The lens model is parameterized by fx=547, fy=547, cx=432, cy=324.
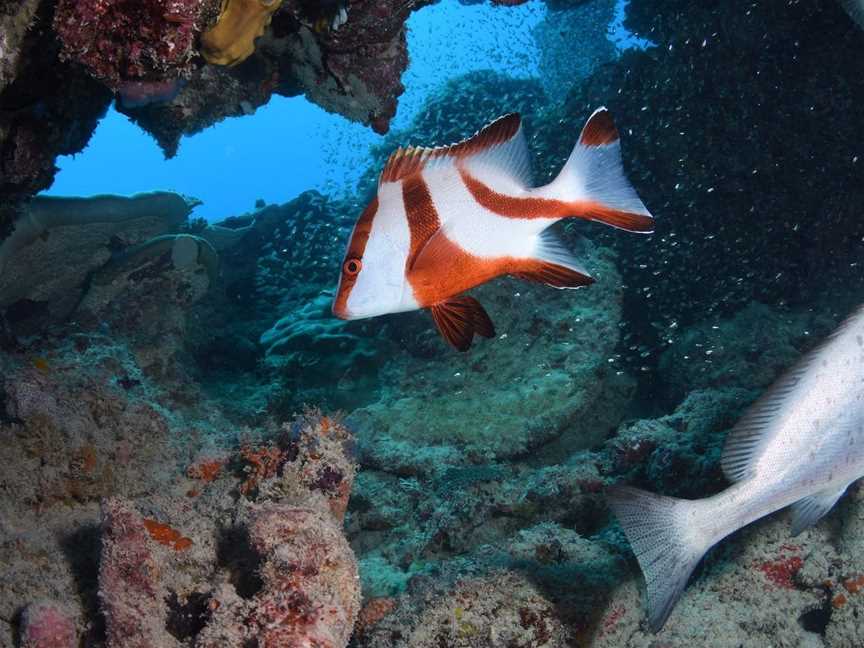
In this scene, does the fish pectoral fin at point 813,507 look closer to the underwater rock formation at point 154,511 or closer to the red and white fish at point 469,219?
the red and white fish at point 469,219

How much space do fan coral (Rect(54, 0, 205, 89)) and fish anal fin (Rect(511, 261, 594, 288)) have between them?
222cm

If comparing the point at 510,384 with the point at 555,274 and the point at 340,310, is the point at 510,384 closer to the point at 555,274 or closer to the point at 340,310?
the point at 555,274

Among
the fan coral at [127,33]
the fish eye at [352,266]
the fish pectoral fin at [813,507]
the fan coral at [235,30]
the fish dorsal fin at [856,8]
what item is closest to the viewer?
the fish eye at [352,266]

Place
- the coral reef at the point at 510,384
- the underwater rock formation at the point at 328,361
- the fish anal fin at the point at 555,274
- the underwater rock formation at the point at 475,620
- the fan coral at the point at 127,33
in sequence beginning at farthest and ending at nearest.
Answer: the underwater rock formation at the point at 328,361, the coral reef at the point at 510,384, the underwater rock formation at the point at 475,620, the fan coral at the point at 127,33, the fish anal fin at the point at 555,274

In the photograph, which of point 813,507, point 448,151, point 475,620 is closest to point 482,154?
point 448,151

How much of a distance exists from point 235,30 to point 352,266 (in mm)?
2527

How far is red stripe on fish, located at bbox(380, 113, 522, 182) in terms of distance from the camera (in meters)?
1.78

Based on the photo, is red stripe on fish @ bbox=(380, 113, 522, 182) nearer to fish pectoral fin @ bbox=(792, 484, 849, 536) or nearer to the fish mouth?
the fish mouth

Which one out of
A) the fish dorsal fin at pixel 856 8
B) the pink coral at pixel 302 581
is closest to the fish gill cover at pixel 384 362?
the pink coral at pixel 302 581

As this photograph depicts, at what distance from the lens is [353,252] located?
1712 millimetres

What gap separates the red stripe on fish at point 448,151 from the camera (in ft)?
5.85

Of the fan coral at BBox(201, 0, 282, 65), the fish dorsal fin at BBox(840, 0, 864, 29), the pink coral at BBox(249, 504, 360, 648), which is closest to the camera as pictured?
the pink coral at BBox(249, 504, 360, 648)

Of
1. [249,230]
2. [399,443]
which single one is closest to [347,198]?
[249,230]

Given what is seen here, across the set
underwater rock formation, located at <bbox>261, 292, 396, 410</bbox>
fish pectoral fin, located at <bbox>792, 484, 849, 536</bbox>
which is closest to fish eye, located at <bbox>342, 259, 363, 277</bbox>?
fish pectoral fin, located at <bbox>792, 484, 849, 536</bbox>
